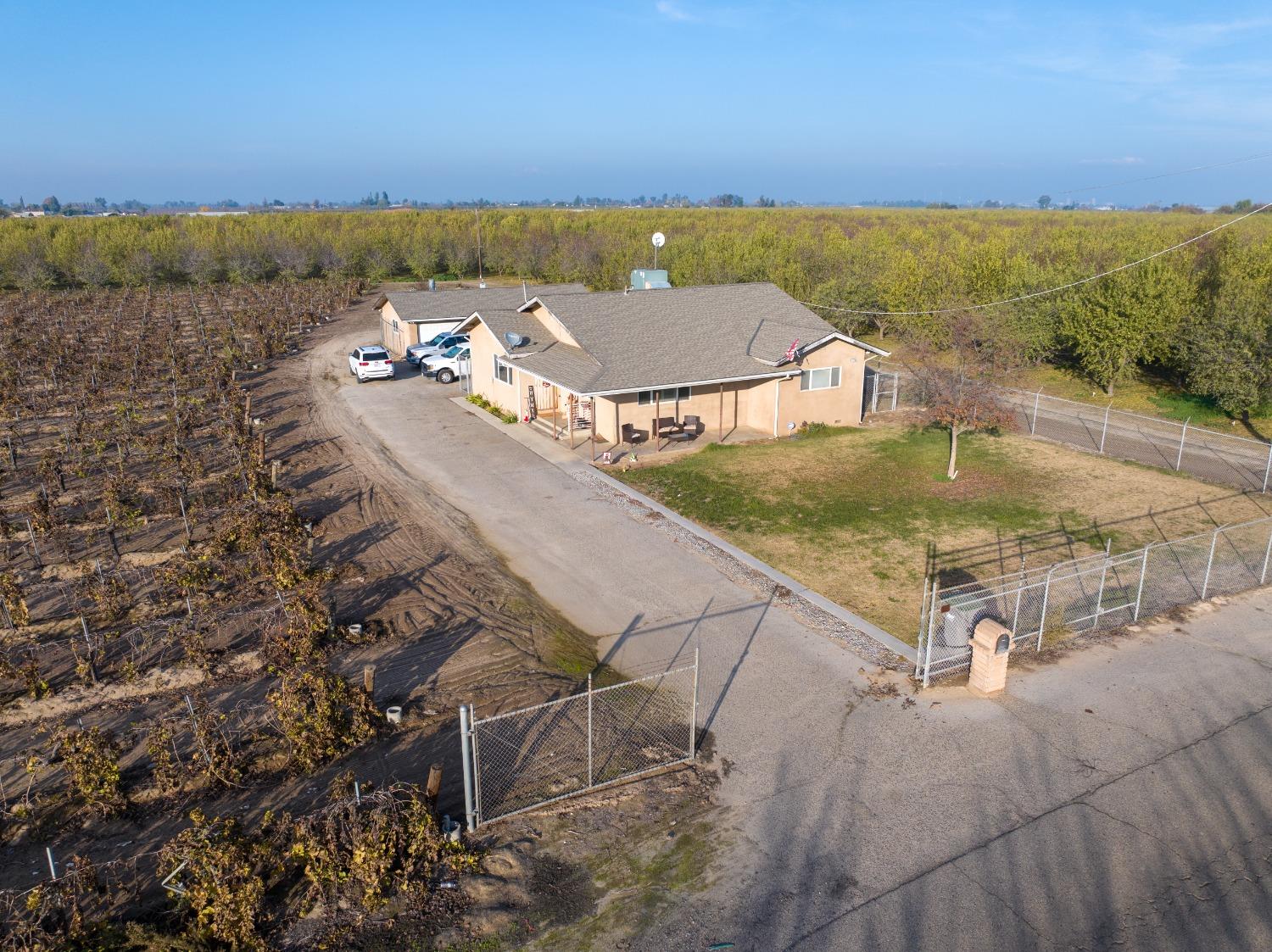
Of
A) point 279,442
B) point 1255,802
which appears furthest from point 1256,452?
point 279,442

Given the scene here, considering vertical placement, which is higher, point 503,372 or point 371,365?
point 503,372

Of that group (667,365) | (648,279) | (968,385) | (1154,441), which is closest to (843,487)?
(968,385)

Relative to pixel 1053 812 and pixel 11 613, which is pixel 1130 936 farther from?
pixel 11 613

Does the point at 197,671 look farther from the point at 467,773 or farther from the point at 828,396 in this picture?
the point at 828,396

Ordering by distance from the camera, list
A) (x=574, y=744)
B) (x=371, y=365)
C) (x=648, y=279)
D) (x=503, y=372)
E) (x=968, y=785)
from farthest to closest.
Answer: (x=648, y=279) → (x=371, y=365) → (x=503, y=372) → (x=574, y=744) → (x=968, y=785)

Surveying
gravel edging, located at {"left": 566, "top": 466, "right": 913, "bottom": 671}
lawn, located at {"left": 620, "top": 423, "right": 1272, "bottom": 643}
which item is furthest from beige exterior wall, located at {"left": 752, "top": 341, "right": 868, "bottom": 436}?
gravel edging, located at {"left": 566, "top": 466, "right": 913, "bottom": 671}

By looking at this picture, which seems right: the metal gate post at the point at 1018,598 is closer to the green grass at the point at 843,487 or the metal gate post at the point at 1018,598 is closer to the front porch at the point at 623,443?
the green grass at the point at 843,487
